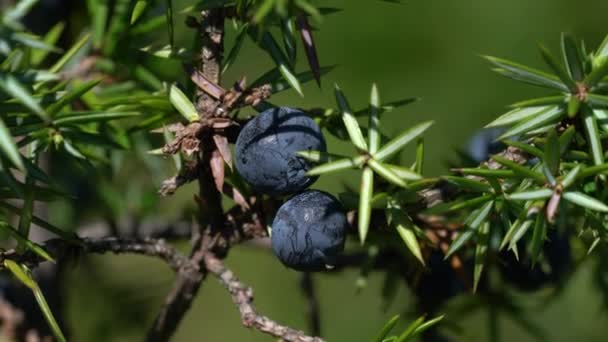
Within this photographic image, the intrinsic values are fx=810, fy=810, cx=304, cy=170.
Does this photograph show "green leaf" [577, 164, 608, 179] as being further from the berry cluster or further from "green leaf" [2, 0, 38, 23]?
"green leaf" [2, 0, 38, 23]

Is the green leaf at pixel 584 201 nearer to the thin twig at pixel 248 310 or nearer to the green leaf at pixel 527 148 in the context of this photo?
the green leaf at pixel 527 148

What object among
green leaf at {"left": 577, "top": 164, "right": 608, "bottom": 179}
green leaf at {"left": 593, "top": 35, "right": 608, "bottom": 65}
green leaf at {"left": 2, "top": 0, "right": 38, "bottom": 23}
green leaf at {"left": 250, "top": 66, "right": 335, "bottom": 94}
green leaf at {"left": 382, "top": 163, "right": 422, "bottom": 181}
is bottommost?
green leaf at {"left": 382, "top": 163, "right": 422, "bottom": 181}

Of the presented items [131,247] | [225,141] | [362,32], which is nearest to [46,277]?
[131,247]

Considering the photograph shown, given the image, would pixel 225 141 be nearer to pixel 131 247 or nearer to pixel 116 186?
pixel 131 247

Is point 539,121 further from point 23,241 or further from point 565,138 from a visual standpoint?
point 23,241

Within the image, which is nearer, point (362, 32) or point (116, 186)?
point (116, 186)

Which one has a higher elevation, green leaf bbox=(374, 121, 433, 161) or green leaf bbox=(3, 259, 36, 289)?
green leaf bbox=(374, 121, 433, 161)

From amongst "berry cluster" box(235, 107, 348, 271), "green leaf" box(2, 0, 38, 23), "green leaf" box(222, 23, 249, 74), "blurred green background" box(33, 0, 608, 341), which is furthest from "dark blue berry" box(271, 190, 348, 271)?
"blurred green background" box(33, 0, 608, 341)
